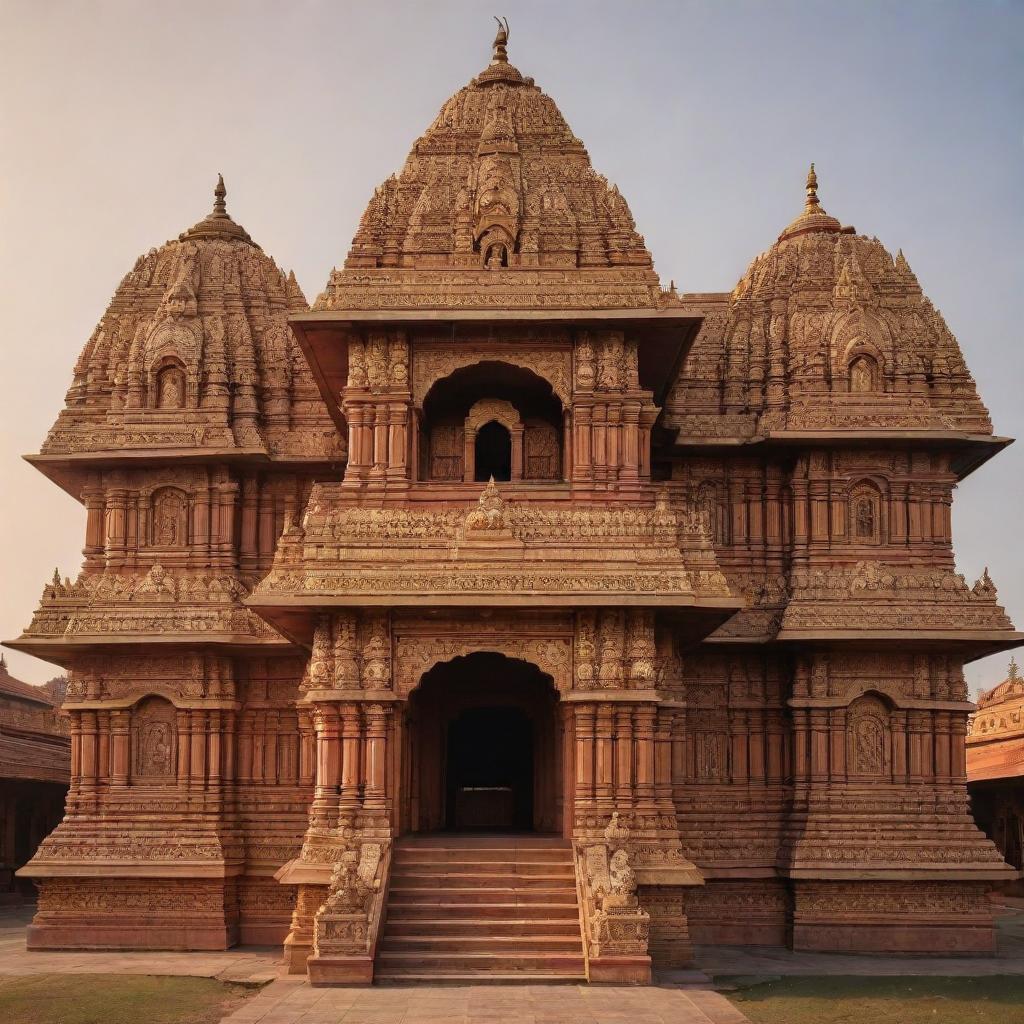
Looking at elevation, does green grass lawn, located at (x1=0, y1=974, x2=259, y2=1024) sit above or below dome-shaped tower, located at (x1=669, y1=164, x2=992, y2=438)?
below

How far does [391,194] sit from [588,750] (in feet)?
29.0

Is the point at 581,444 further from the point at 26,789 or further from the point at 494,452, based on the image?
the point at 26,789

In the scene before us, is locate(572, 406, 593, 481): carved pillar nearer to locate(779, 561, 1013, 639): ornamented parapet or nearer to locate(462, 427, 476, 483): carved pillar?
locate(462, 427, 476, 483): carved pillar

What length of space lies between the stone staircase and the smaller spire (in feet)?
44.1

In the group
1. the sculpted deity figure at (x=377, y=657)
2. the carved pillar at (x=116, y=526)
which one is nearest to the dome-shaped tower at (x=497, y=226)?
the sculpted deity figure at (x=377, y=657)

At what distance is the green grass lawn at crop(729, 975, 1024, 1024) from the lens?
15.9 meters

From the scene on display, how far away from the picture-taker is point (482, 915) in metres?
17.9

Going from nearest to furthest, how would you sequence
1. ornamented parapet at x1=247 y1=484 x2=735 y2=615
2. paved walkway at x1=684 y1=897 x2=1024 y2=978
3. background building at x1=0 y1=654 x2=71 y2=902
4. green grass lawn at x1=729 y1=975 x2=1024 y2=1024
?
green grass lawn at x1=729 y1=975 x2=1024 y2=1024 → ornamented parapet at x1=247 y1=484 x2=735 y2=615 → paved walkway at x1=684 y1=897 x2=1024 y2=978 → background building at x1=0 y1=654 x2=71 y2=902

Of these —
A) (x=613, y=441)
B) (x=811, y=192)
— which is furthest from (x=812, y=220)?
(x=613, y=441)

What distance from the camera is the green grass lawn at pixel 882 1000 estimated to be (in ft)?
52.3

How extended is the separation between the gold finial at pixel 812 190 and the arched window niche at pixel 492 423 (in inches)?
289

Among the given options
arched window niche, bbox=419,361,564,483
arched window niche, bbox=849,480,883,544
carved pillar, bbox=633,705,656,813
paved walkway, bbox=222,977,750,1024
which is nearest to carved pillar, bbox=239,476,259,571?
arched window niche, bbox=419,361,564,483

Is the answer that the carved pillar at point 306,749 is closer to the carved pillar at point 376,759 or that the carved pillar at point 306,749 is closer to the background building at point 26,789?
the carved pillar at point 376,759

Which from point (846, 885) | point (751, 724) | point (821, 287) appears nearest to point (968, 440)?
point (821, 287)
